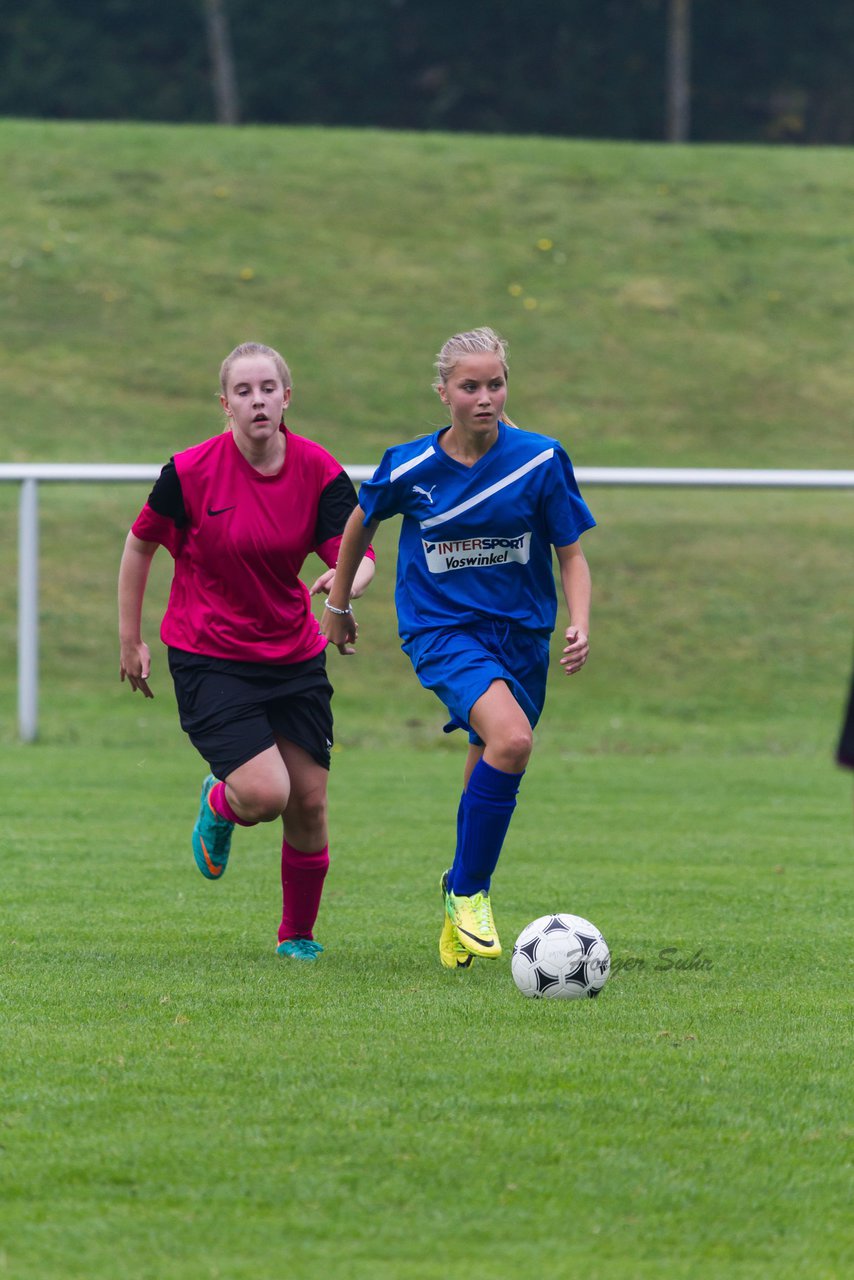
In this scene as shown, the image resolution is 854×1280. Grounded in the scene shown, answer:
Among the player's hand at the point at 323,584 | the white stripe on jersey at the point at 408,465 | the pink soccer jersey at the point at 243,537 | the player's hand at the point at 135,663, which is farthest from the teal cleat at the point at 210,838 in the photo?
the white stripe on jersey at the point at 408,465

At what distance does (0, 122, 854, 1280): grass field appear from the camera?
3.29 metres

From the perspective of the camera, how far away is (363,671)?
14484mm

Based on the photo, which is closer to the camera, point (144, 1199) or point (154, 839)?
point (144, 1199)

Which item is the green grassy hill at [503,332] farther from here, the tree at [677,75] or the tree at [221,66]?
the tree at [221,66]

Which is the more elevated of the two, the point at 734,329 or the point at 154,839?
the point at 734,329

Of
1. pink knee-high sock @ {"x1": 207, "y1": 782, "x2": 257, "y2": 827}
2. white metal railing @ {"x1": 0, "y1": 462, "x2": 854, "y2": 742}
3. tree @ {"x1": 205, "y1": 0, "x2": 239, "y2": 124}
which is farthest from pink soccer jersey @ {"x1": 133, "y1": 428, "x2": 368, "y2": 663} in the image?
tree @ {"x1": 205, "y1": 0, "x2": 239, "y2": 124}

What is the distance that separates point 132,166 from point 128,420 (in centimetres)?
691

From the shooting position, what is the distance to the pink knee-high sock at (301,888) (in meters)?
5.67

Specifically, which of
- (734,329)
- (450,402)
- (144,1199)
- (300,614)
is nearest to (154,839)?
(300,614)

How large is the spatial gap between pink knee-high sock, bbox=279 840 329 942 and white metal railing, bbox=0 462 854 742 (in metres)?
6.16

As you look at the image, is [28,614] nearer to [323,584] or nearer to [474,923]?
[323,584]

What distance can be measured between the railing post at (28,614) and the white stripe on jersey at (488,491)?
21.5ft

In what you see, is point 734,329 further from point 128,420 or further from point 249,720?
point 249,720

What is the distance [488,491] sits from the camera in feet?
18.3
